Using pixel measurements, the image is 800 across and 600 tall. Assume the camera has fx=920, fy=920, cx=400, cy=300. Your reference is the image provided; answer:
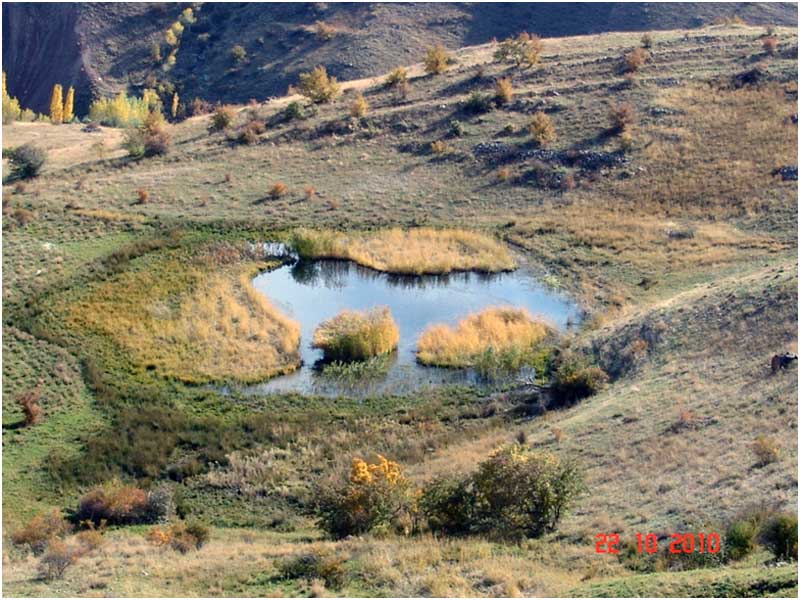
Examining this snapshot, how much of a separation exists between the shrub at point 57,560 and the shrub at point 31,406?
9.89 m

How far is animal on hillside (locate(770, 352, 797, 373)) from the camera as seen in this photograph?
27.9 m

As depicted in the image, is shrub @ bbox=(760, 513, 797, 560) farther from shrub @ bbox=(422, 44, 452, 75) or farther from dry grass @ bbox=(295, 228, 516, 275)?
shrub @ bbox=(422, 44, 452, 75)

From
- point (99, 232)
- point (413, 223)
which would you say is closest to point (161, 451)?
point (99, 232)

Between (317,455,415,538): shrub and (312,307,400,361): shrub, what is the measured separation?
12.3 m

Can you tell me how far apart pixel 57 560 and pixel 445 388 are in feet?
54.9

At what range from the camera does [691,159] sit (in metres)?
53.7

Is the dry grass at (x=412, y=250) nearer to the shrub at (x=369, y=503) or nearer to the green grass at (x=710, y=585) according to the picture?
the shrub at (x=369, y=503)

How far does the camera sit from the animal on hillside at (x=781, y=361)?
2791cm

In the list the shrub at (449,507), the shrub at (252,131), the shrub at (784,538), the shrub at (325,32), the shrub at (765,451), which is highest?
the shrub at (325,32)

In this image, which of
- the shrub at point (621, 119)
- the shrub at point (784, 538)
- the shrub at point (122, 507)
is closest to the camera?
the shrub at point (784, 538)

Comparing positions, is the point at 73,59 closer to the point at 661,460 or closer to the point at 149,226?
the point at 149,226

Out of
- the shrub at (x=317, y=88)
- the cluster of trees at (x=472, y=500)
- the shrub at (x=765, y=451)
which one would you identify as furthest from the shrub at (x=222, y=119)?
the shrub at (x=765, y=451)

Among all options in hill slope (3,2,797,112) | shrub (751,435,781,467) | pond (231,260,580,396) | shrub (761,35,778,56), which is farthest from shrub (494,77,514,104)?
shrub (751,435,781,467)

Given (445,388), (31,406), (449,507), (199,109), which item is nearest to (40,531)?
(31,406)
